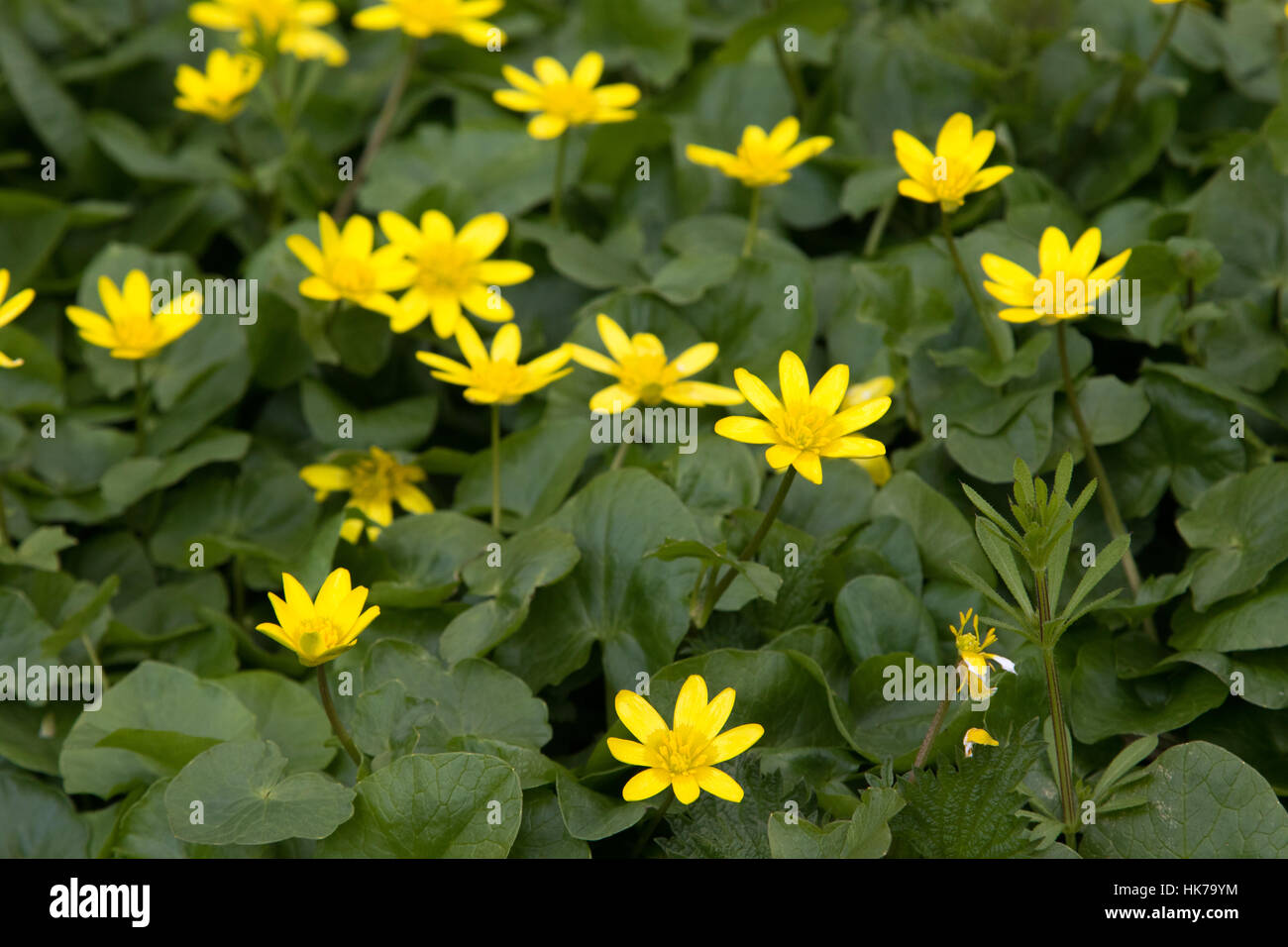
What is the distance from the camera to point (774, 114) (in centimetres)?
193

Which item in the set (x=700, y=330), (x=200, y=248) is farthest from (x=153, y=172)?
(x=700, y=330)

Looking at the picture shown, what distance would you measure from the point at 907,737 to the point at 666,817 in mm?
257

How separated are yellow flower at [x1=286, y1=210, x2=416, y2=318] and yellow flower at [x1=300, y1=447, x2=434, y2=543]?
0.19 metres

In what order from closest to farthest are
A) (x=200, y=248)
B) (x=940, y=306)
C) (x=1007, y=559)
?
(x=1007, y=559) → (x=940, y=306) → (x=200, y=248)

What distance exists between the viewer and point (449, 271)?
5.14 feet

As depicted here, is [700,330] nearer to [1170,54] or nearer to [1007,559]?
[1007,559]

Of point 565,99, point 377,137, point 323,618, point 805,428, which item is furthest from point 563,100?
point 323,618

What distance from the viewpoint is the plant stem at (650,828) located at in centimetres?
111

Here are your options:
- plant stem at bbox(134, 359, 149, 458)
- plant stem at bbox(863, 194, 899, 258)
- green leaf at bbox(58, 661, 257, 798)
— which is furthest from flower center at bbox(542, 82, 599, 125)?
green leaf at bbox(58, 661, 257, 798)

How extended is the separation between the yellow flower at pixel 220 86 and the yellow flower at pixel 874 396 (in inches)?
42.2

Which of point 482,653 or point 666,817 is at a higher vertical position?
point 482,653

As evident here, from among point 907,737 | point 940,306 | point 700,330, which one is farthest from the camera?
point 700,330

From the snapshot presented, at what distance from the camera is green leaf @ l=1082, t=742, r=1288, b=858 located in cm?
106

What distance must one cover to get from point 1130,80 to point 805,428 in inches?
38.4
